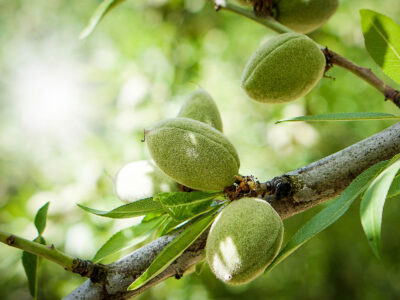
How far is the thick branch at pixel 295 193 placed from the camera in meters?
1.22

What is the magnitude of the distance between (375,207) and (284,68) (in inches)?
25.4

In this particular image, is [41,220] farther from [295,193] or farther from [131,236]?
[295,193]

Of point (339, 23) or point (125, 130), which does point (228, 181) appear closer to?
point (125, 130)

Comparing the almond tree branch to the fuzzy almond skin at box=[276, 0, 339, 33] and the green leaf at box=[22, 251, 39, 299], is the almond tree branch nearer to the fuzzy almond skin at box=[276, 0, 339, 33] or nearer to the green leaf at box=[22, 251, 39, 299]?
the fuzzy almond skin at box=[276, 0, 339, 33]

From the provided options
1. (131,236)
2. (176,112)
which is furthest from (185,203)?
(176,112)

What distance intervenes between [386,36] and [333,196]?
54 cm

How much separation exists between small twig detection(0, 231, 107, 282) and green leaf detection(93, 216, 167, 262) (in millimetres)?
166

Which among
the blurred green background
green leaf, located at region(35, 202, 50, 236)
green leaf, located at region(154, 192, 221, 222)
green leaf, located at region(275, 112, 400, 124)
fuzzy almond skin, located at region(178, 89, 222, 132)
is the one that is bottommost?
the blurred green background

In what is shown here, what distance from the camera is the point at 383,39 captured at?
132cm

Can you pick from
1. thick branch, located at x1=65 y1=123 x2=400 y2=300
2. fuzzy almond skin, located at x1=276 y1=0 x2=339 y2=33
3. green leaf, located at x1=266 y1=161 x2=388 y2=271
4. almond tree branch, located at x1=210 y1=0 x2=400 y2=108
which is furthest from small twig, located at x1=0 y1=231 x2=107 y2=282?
fuzzy almond skin, located at x1=276 y1=0 x2=339 y2=33

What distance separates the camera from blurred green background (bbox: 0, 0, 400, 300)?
113 inches

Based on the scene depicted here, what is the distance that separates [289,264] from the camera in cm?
469

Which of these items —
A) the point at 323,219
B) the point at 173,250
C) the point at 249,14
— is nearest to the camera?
the point at 323,219

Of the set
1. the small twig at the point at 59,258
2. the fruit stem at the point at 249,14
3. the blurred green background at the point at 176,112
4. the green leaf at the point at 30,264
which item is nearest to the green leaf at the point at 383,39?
the fruit stem at the point at 249,14
